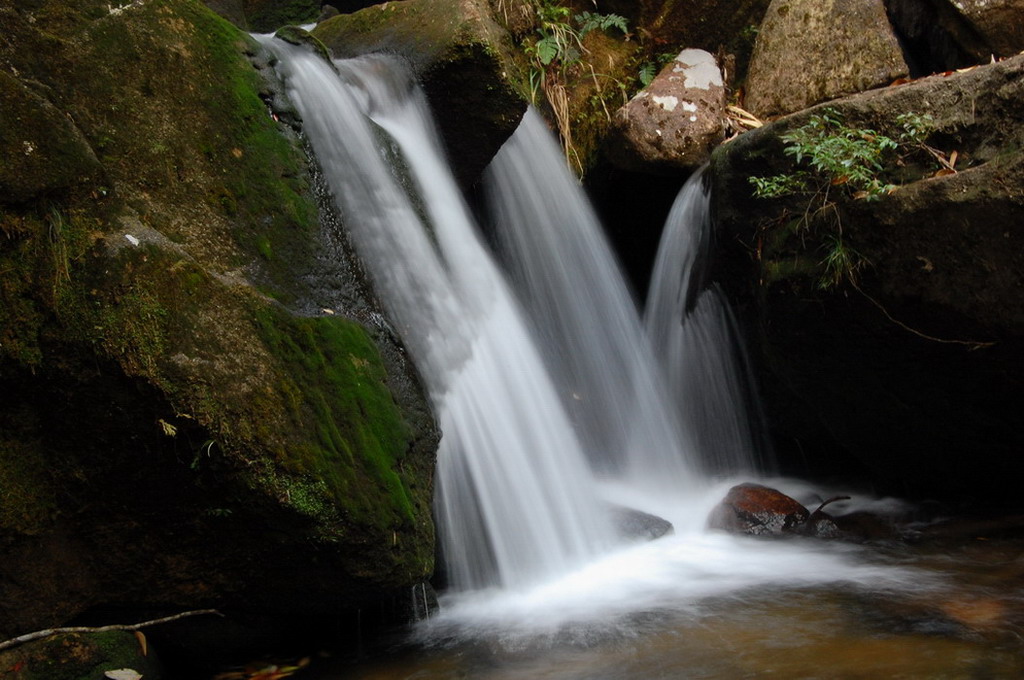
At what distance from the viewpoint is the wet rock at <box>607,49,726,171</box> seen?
6.68 metres

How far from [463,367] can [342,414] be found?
1.36 m

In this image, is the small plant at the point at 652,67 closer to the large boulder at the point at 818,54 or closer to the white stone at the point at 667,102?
the white stone at the point at 667,102

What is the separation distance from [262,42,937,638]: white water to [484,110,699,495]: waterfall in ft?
3.49

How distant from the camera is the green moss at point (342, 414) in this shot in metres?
2.96

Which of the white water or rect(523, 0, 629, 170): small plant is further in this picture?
rect(523, 0, 629, 170): small plant

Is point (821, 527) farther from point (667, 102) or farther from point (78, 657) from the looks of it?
point (78, 657)

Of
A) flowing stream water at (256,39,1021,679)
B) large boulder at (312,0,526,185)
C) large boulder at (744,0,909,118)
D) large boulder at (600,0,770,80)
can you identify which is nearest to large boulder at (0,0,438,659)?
flowing stream water at (256,39,1021,679)

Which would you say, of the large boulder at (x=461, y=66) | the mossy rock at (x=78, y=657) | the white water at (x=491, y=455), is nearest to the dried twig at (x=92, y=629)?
the mossy rock at (x=78, y=657)

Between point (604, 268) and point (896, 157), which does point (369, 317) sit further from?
point (604, 268)

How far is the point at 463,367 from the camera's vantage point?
4.47 metres

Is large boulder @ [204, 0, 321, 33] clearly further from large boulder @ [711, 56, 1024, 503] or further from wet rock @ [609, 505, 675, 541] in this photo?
wet rock @ [609, 505, 675, 541]

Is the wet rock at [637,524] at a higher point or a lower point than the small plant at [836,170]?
lower

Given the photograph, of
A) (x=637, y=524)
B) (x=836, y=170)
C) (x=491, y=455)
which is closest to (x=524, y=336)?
(x=491, y=455)

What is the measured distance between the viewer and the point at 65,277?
2.66m
